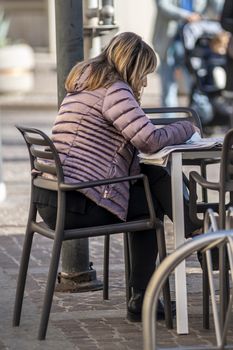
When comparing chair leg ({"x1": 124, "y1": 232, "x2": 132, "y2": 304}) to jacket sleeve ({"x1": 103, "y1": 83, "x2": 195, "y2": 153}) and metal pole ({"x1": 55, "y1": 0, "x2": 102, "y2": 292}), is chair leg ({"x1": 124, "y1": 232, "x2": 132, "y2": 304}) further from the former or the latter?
jacket sleeve ({"x1": 103, "y1": 83, "x2": 195, "y2": 153})

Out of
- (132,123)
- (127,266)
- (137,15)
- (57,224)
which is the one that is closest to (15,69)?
(137,15)

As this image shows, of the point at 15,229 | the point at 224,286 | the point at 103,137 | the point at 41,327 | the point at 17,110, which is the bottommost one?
the point at 17,110

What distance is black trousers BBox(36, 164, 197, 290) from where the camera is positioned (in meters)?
5.39

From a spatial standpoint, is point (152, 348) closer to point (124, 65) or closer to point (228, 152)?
point (228, 152)

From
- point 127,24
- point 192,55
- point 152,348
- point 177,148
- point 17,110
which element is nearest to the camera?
point 152,348

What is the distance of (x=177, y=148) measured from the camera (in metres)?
5.28

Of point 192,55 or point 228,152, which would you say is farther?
point 192,55

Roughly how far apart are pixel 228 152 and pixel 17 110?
13.0 metres

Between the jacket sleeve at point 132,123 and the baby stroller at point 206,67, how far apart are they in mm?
7746

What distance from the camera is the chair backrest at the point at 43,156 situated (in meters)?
5.25

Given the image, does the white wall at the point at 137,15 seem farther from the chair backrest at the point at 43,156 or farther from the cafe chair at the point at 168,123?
the chair backrest at the point at 43,156

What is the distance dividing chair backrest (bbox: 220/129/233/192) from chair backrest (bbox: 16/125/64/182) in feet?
2.50

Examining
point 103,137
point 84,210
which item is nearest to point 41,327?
point 84,210

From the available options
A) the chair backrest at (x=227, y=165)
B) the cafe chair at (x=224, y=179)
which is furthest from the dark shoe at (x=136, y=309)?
the chair backrest at (x=227, y=165)
